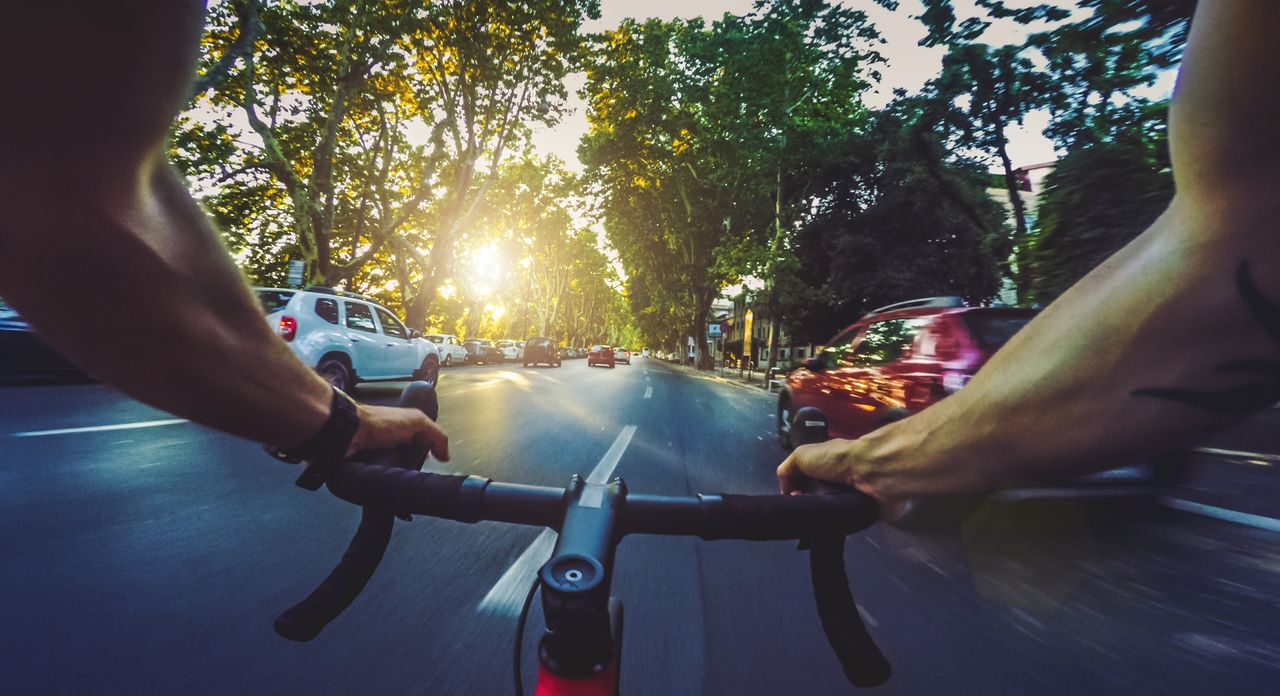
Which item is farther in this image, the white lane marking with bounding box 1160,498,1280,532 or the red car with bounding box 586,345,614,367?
the red car with bounding box 586,345,614,367

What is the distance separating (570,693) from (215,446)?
21.4 ft

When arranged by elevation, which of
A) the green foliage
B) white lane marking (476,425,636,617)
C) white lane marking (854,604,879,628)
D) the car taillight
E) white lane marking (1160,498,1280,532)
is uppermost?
the green foliage

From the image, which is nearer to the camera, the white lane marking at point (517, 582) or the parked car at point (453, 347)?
the white lane marking at point (517, 582)

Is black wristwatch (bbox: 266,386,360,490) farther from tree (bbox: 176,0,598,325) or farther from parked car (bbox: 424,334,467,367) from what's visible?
parked car (bbox: 424,334,467,367)

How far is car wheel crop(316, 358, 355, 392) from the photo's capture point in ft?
33.0

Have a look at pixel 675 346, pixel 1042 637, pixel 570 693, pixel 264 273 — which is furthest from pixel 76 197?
pixel 675 346

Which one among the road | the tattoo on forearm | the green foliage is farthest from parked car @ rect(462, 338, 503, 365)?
the tattoo on forearm

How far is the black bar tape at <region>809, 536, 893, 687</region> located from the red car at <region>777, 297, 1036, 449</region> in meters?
3.58

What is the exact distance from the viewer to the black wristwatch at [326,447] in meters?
0.81

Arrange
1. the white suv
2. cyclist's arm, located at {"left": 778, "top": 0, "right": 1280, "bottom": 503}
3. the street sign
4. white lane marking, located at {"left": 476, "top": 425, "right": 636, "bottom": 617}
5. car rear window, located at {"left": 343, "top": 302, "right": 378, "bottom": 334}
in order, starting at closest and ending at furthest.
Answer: cyclist's arm, located at {"left": 778, "top": 0, "right": 1280, "bottom": 503} < white lane marking, located at {"left": 476, "top": 425, "right": 636, "bottom": 617} < the white suv < car rear window, located at {"left": 343, "top": 302, "right": 378, "bottom": 334} < the street sign

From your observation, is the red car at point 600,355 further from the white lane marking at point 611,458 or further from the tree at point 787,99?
the white lane marking at point 611,458

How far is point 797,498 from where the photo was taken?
0.87 metres

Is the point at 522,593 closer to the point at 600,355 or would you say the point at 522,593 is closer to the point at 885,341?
the point at 885,341

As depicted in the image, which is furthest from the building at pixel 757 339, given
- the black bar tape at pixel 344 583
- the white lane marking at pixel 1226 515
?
the black bar tape at pixel 344 583
